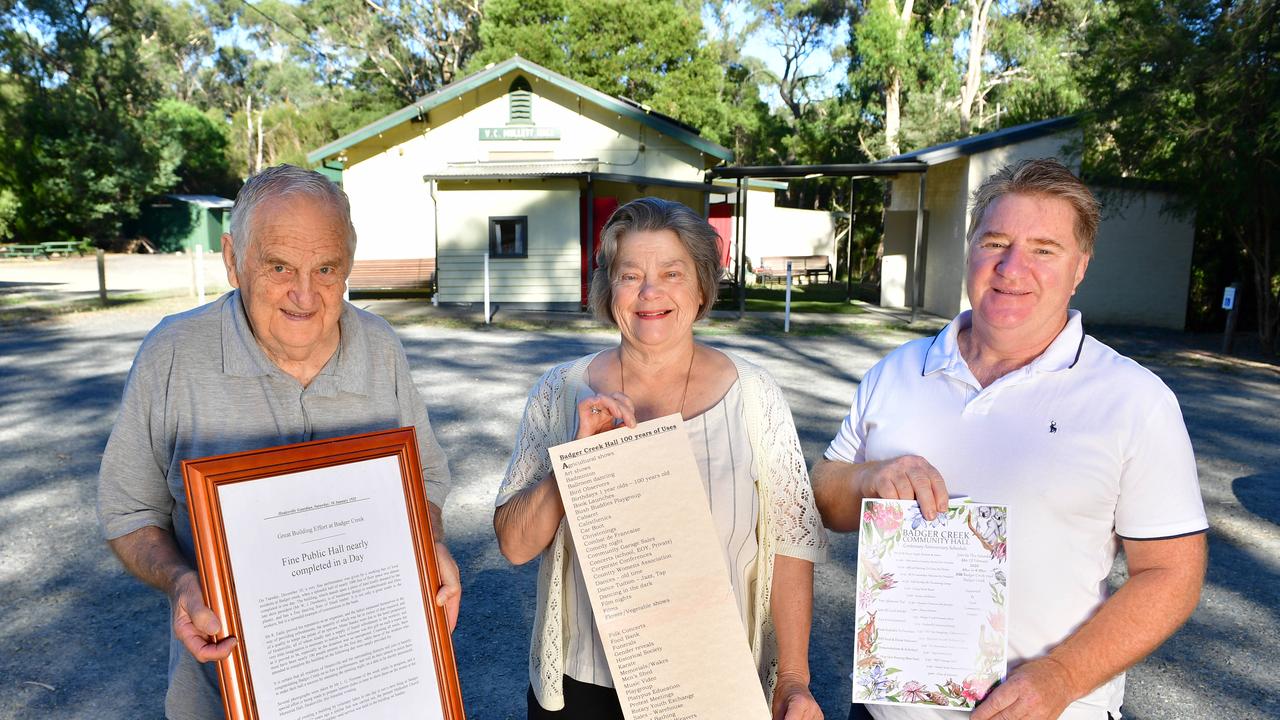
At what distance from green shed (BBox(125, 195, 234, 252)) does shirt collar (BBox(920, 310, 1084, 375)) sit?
48.6 meters

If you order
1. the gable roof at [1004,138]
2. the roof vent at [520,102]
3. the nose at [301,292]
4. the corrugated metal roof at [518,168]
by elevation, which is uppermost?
the roof vent at [520,102]

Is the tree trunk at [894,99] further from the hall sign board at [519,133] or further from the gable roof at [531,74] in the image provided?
the hall sign board at [519,133]

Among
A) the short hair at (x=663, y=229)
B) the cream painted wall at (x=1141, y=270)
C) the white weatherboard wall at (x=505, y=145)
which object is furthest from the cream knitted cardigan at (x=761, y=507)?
the white weatherboard wall at (x=505, y=145)

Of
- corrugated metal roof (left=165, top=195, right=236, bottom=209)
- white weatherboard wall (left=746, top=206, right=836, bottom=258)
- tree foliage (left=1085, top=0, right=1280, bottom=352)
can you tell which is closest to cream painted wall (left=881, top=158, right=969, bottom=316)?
tree foliage (left=1085, top=0, right=1280, bottom=352)

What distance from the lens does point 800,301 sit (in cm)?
2258

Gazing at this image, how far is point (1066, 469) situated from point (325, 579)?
1.63m

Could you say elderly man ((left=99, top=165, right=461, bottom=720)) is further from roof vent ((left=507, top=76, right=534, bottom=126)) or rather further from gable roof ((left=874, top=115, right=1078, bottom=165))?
roof vent ((left=507, top=76, right=534, bottom=126))

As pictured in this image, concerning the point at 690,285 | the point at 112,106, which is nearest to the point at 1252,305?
the point at 690,285

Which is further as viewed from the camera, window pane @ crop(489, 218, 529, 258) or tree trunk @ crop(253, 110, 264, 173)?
tree trunk @ crop(253, 110, 264, 173)

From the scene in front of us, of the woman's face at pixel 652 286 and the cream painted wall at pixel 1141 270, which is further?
the cream painted wall at pixel 1141 270

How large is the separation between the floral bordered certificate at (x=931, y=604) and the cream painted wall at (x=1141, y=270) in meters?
17.6

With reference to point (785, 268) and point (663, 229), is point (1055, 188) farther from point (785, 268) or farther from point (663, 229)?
point (785, 268)

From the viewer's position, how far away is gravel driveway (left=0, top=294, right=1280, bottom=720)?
3.75 m

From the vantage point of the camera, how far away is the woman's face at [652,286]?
2102mm
